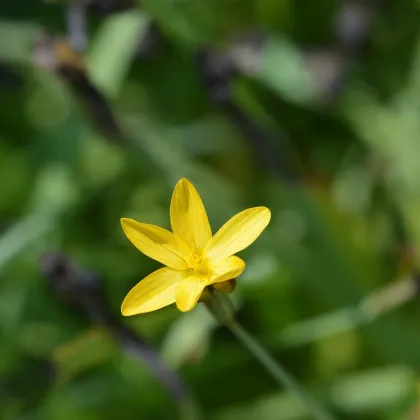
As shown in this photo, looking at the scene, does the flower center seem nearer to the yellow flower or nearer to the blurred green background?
the yellow flower

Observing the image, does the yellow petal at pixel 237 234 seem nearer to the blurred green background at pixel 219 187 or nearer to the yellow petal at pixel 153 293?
the yellow petal at pixel 153 293

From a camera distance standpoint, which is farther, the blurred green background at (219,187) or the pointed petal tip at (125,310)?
the blurred green background at (219,187)

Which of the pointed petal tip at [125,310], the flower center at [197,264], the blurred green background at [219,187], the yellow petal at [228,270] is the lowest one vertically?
the pointed petal tip at [125,310]

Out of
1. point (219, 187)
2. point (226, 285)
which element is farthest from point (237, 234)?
point (219, 187)

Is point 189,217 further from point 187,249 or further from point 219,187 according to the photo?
point 219,187

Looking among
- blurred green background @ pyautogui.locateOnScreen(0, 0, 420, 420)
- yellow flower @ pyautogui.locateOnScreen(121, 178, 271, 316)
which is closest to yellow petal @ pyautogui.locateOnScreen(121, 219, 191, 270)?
yellow flower @ pyautogui.locateOnScreen(121, 178, 271, 316)

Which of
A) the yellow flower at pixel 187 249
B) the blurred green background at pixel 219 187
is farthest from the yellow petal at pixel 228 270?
the blurred green background at pixel 219 187
